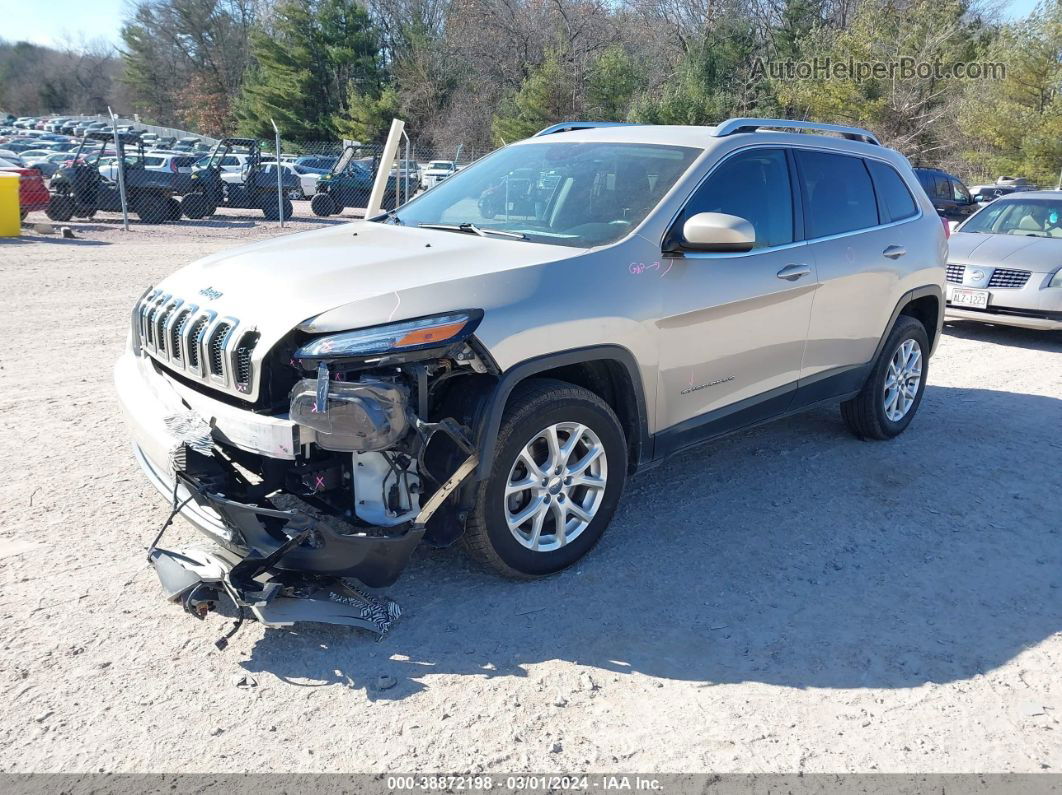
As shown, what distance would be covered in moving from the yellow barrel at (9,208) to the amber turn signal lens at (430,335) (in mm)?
15749

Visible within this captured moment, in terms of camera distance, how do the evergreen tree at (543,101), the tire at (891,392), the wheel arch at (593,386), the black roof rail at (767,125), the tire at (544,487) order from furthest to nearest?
1. the evergreen tree at (543,101)
2. the tire at (891,392)
3. the black roof rail at (767,125)
4. the tire at (544,487)
5. the wheel arch at (593,386)

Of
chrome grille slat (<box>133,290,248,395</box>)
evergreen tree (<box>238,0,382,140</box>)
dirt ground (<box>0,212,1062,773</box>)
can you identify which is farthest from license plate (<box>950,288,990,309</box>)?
evergreen tree (<box>238,0,382,140</box>)

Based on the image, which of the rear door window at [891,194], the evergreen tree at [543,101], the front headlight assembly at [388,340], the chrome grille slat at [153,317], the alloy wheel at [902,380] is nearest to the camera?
the front headlight assembly at [388,340]

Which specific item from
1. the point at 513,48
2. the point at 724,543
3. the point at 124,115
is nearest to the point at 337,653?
the point at 724,543

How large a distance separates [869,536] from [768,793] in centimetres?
211

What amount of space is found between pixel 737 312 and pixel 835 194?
1366mm

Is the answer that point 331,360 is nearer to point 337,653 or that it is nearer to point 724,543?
point 337,653

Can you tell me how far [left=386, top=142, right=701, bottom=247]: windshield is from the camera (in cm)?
414

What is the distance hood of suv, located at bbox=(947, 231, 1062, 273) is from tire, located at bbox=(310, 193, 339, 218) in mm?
16818

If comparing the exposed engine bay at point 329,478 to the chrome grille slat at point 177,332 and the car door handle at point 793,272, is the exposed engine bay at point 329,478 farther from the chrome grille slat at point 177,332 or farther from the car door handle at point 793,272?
the car door handle at point 793,272

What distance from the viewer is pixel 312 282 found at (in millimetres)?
3439

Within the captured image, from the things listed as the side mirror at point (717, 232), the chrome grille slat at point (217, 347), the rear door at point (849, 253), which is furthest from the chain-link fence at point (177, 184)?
the chrome grille slat at point (217, 347)

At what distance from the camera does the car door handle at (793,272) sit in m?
4.60

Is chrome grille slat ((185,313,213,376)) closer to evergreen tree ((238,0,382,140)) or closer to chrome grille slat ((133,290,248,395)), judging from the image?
chrome grille slat ((133,290,248,395))
